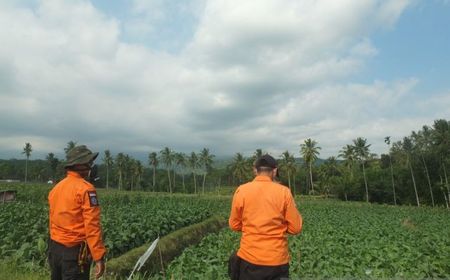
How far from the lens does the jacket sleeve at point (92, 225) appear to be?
14.7 feet

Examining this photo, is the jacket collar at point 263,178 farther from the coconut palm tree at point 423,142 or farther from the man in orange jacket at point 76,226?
the coconut palm tree at point 423,142

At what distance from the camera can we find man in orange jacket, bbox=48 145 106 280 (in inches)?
178

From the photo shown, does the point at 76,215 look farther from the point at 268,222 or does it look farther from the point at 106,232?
the point at 106,232

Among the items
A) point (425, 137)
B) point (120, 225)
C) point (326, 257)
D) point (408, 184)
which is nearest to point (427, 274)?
point (326, 257)

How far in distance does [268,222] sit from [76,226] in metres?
2.18

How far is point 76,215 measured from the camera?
463 centimetres

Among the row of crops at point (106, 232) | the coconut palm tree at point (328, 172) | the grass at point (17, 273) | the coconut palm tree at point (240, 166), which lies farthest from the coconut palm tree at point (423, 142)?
the grass at point (17, 273)

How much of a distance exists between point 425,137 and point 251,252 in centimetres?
7916

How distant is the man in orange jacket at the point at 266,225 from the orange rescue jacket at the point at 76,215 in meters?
1.63

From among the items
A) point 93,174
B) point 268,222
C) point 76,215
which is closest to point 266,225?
point 268,222

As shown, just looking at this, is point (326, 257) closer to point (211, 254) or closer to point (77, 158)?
point (211, 254)

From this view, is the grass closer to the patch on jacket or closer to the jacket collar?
the patch on jacket

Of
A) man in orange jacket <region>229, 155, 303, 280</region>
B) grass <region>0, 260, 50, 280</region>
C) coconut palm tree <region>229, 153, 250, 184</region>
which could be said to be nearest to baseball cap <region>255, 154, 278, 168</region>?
man in orange jacket <region>229, 155, 303, 280</region>

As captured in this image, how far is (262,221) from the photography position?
429cm
